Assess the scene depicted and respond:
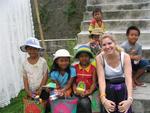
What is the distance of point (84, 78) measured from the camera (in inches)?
173

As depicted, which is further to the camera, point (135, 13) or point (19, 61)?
point (135, 13)

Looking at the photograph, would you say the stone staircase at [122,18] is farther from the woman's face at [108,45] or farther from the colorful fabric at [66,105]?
the colorful fabric at [66,105]

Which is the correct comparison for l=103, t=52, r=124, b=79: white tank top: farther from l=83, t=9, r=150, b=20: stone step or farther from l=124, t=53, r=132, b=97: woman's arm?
l=83, t=9, r=150, b=20: stone step

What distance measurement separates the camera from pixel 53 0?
9578 millimetres

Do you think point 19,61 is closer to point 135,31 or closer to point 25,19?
point 25,19

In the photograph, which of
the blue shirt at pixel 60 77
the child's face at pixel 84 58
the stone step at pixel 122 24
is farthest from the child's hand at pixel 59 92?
the stone step at pixel 122 24

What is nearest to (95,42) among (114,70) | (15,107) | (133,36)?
(133,36)

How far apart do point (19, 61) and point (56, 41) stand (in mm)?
2555

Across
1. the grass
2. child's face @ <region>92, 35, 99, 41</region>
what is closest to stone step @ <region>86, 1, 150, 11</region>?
child's face @ <region>92, 35, 99, 41</region>

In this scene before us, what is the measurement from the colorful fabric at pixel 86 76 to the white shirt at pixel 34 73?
0.51 meters

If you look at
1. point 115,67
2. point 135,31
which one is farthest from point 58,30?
point 115,67

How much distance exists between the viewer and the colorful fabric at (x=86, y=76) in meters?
4.39

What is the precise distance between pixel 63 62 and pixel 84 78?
32 centimetres

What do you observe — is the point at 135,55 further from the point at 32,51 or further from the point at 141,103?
the point at 32,51
